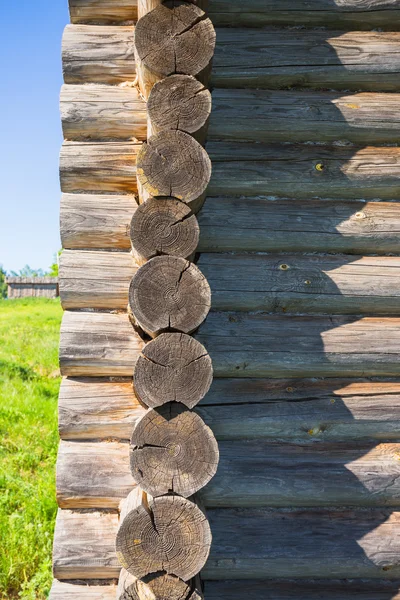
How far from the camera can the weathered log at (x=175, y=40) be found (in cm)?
233

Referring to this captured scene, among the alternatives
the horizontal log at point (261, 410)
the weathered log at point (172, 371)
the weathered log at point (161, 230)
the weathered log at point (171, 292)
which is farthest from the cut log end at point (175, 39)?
the horizontal log at point (261, 410)

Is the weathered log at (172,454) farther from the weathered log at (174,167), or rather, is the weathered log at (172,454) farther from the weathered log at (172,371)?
the weathered log at (174,167)

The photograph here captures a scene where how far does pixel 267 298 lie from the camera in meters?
2.97

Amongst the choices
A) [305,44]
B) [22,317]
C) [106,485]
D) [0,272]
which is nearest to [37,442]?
[106,485]

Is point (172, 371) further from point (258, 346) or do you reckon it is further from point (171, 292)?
point (258, 346)

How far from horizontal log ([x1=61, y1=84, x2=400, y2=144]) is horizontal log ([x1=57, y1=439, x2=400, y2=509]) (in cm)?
169

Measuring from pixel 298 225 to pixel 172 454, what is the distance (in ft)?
4.88

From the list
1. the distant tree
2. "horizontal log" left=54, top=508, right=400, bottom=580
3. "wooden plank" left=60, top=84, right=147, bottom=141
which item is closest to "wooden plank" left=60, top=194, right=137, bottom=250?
"wooden plank" left=60, top=84, right=147, bottom=141

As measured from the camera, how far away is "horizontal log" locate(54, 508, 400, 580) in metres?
2.86

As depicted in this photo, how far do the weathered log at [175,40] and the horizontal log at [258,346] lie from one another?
1.26m

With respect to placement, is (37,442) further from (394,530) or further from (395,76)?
(395,76)

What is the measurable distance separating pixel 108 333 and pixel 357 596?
1920 mm

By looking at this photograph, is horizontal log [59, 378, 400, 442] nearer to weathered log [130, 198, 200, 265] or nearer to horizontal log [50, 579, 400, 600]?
horizontal log [50, 579, 400, 600]

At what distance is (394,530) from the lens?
2947 mm
